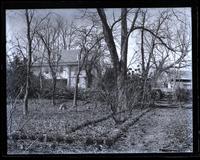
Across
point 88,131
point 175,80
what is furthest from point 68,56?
point 175,80

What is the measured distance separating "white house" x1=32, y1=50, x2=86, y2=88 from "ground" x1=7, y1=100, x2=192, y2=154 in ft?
0.59

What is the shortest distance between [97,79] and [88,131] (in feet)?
1.24

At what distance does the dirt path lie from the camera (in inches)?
125

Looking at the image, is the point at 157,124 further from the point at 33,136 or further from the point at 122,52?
the point at 33,136

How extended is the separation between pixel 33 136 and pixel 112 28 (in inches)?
37.7

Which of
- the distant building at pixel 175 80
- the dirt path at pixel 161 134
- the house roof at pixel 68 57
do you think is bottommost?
the dirt path at pixel 161 134

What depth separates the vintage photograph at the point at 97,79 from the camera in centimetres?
319

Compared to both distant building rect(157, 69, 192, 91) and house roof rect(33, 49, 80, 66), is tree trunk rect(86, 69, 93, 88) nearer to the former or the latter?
house roof rect(33, 49, 80, 66)

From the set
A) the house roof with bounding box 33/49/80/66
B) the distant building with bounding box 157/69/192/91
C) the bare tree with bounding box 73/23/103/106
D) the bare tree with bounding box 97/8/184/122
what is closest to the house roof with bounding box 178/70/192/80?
the distant building with bounding box 157/69/192/91

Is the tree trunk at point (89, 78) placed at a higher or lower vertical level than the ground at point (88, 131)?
higher

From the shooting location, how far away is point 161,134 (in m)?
3.20
